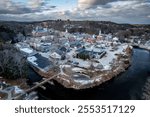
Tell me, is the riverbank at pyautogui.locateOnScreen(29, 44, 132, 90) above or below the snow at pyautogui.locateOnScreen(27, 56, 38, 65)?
below

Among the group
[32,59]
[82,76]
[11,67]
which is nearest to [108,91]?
[82,76]

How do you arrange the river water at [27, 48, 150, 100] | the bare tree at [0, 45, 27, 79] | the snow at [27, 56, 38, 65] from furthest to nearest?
the snow at [27, 56, 38, 65] → the bare tree at [0, 45, 27, 79] → the river water at [27, 48, 150, 100]

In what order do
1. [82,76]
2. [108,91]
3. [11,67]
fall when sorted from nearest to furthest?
[108,91], [11,67], [82,76]

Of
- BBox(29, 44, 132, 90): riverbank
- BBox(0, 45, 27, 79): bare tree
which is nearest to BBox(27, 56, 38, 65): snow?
BBox(29, 44, 132, 90): riverbank

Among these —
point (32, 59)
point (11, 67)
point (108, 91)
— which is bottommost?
point (108, 91)

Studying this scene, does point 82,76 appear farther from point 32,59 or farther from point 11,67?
point 32,59

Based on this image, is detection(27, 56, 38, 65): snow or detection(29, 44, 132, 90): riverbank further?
detection(27, 56, 38, 65): snow

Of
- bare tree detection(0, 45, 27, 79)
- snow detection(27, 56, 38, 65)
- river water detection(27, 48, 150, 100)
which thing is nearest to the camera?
river water detection(27, 48, 150, 100)

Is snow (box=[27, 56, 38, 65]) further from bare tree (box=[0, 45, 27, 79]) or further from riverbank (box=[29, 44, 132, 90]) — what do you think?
bare tree (box=[0, 45, 27, 79])

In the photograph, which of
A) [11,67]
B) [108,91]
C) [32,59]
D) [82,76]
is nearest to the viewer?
[108,91]

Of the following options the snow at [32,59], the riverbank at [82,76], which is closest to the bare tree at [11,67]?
the riverbank at [82,76]

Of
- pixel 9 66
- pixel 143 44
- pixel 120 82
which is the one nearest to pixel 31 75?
pixel 9 66
